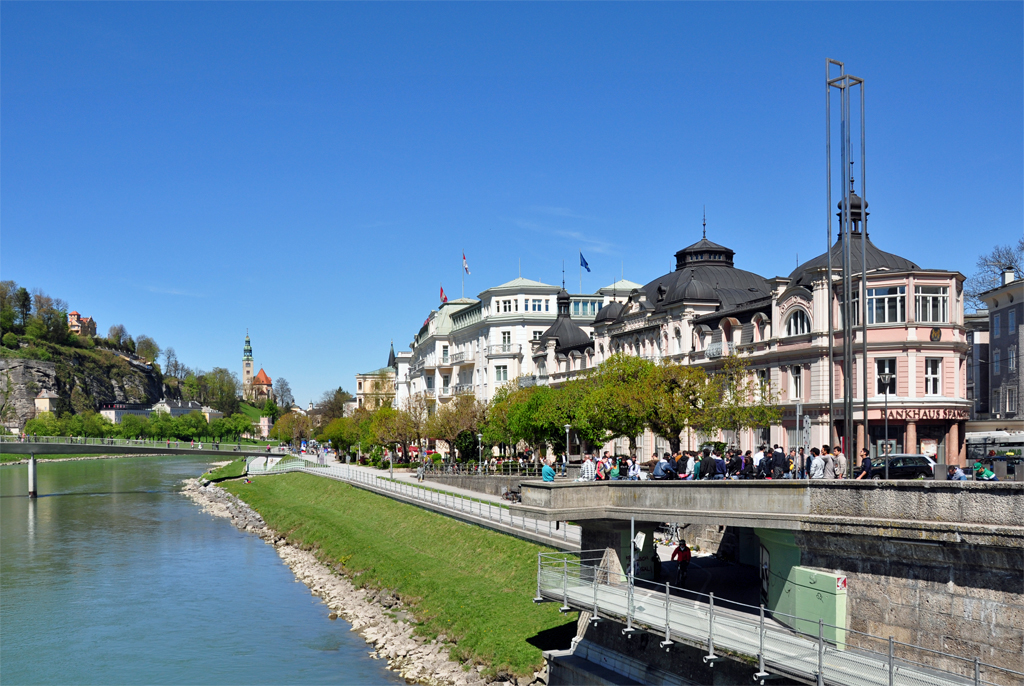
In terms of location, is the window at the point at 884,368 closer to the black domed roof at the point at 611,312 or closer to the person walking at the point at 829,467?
the person walking at the point at 829,467

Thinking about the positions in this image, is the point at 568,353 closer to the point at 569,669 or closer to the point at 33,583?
the point at 33,583

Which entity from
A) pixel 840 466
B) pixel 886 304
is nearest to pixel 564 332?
pixel 886 304

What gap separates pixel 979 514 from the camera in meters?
14.8

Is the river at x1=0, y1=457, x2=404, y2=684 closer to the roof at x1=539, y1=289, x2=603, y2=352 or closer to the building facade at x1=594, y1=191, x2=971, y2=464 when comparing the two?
the building facade at x1=594, y1=191, x2=971, y2=464

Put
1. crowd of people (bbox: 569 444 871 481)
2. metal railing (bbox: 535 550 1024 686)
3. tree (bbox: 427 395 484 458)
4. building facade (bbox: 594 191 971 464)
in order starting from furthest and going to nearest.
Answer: tree (bbox: 427 395 484 458)
building facade (bbox: 594 191 971 464)
crowd of people (bbox: 569 444 871 481)
metal railing (bbox: 535 550 1024 686)

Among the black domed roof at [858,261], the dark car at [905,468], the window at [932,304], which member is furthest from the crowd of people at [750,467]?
the black domed roof at [858,261]

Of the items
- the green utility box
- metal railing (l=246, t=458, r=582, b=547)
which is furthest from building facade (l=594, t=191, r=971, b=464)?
the green utility box

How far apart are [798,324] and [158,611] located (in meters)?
34.1

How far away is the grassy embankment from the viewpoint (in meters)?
27.1

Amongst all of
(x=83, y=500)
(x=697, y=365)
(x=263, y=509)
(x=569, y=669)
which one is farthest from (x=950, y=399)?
(x=83, y=500)

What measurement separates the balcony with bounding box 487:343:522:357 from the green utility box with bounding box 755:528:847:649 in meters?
65.8

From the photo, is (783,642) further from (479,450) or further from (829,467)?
(479,450)

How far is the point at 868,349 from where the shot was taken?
139ft

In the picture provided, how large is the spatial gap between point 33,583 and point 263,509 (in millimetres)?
30586
